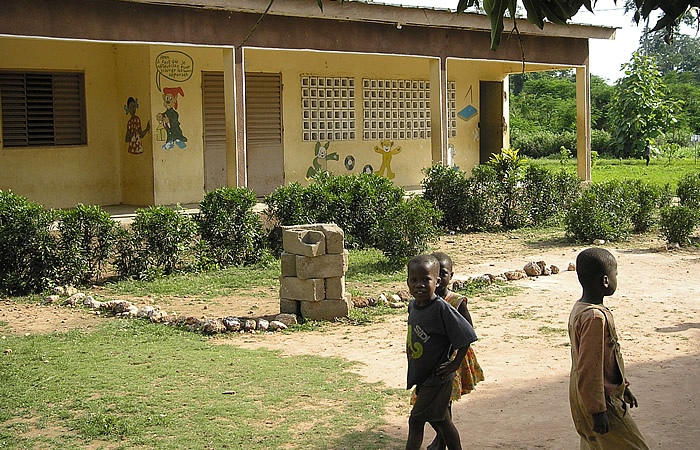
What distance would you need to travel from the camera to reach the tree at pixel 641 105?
92.2 feet

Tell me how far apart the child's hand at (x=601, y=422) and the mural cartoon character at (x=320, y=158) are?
42.8 feet

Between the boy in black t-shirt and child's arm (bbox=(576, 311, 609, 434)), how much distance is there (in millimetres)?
728

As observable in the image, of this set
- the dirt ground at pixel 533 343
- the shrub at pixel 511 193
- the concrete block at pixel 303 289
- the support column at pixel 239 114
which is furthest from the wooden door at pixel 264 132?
the concrete block at pixel 303 289

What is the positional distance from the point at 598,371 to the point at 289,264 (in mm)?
5181

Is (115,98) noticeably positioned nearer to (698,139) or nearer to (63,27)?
(63,27)

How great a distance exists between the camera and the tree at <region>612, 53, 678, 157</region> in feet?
92.2

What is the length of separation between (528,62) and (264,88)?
5.45 m

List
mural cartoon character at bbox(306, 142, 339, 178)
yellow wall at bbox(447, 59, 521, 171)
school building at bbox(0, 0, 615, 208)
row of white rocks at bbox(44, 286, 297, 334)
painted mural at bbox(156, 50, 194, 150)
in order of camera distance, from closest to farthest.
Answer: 1. row of white rocks at bbox(44, 286, 297, 334)
2. school building at bbox(0, 0, 615, 208)
3. painted mural at bbox(156, 50, 194, 150)
4. mural cartoon character at bbox(306, 142, 339, 178)
5. yellow wall at bbox(447, 59, 521, 171)

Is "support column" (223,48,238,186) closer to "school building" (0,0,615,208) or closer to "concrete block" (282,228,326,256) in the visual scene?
"school building" (0,0,615,208)

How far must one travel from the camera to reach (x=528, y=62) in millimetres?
16609

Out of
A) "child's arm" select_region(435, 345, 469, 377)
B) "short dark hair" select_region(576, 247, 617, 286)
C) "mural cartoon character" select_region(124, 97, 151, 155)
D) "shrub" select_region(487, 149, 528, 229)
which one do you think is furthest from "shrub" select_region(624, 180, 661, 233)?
"short dark hair" select_region(576, 247, 617, 286)

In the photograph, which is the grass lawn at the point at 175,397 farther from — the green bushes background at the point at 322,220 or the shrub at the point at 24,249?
the green bushes background at the point at 322,220

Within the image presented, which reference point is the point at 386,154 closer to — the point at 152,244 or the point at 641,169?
the point at 152,244

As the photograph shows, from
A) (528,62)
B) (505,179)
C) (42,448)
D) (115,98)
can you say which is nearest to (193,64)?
(115,98)
